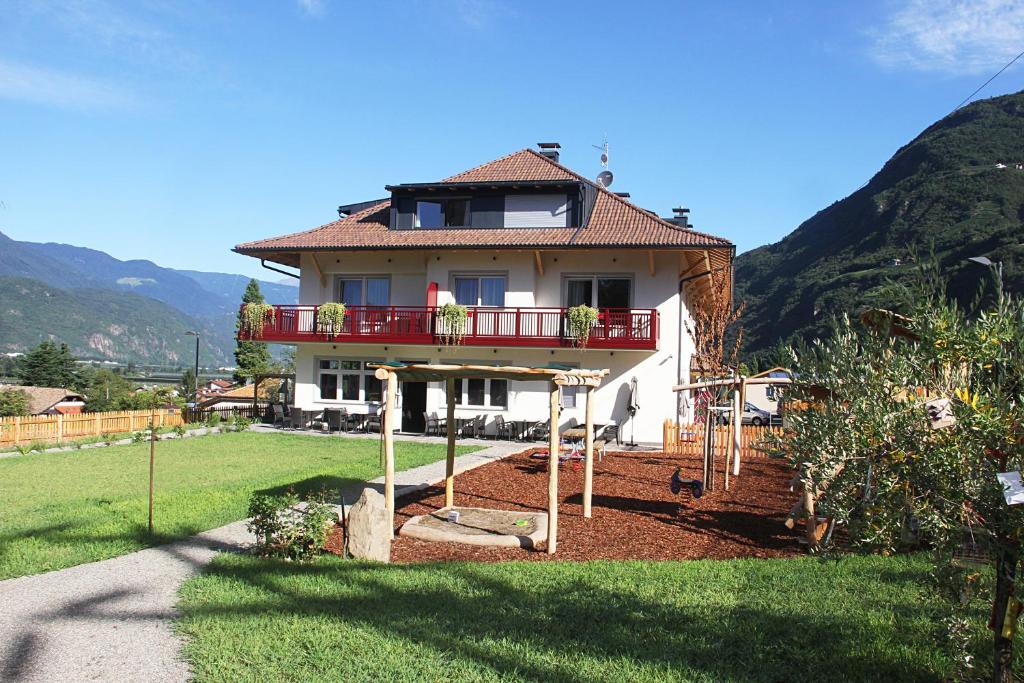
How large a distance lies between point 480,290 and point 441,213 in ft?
9.92

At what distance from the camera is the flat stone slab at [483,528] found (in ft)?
29.4

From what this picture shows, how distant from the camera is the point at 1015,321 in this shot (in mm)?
3881

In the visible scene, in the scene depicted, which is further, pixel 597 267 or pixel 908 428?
pixel 597 267

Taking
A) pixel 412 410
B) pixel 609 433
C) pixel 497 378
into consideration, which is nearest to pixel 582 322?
pixel 609 433

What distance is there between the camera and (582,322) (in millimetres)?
21688

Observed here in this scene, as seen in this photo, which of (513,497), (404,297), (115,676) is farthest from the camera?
(404,297)

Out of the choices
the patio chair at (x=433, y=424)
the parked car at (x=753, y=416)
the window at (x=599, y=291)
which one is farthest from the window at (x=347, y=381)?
the parked car at (x=753, y=416)

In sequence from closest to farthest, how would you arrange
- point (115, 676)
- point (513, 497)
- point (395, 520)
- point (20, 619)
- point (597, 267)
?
1. point (115, 676)
2. point (20, 619)
3. point (395, 520)
4. point (513, 497)
5. point (597, 267)

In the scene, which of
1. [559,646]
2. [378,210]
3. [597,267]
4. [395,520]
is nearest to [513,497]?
[395,520]

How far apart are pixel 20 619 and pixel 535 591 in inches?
168

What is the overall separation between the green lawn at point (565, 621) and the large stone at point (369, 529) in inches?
12.7

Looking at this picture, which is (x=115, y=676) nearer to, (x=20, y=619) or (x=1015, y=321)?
(x=20, y=619)

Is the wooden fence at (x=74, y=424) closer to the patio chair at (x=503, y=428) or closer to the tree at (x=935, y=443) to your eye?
the patio chair at (x=503, y=428)

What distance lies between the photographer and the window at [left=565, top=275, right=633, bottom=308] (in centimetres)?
2323
